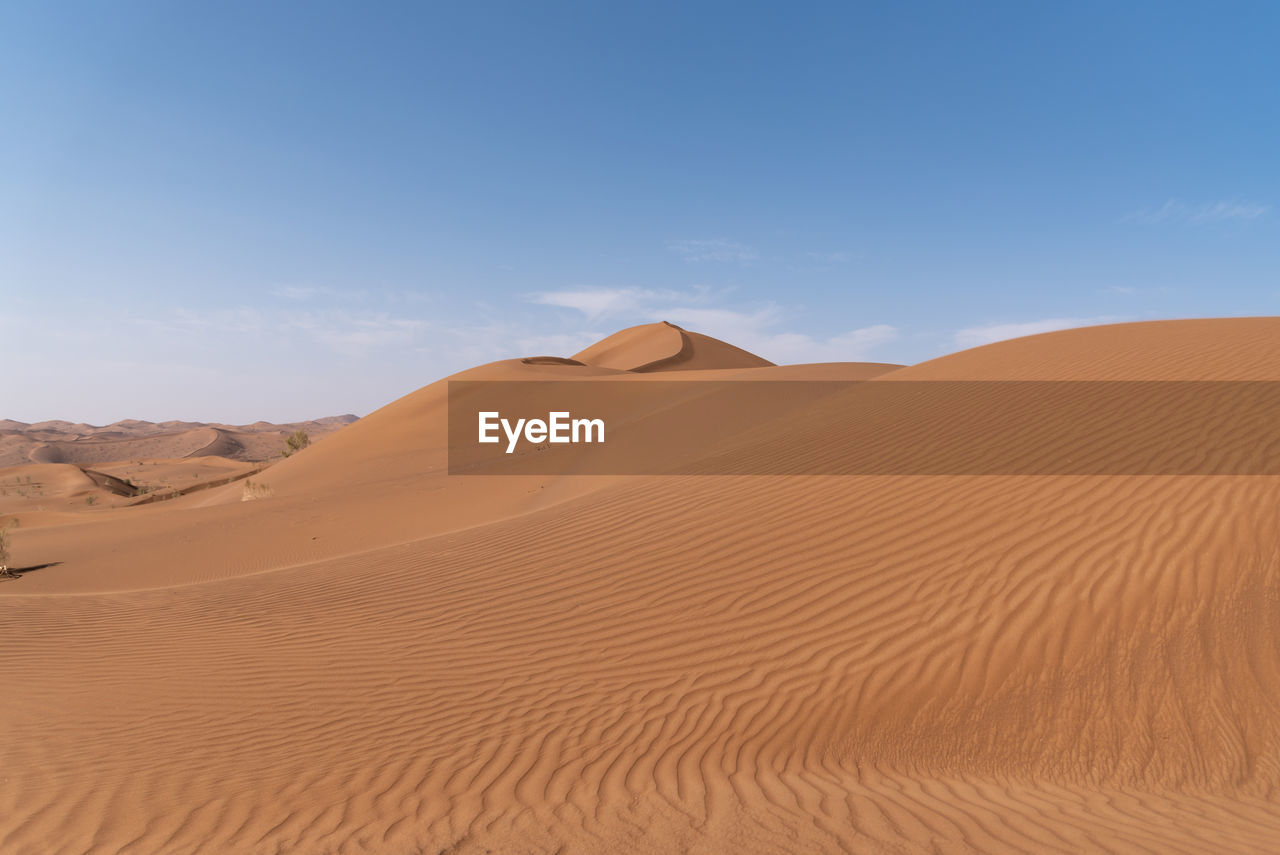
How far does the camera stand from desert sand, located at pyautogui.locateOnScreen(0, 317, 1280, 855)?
147 inches

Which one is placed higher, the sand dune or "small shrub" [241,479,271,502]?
the sand dune

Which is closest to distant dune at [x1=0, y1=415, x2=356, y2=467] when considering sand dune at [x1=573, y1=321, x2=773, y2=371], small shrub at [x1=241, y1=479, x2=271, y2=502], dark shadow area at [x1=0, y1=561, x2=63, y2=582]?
sand dune at [x1=573, y1=321, x2=773, y2=371]

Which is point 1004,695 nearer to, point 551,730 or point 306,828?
point 551,730

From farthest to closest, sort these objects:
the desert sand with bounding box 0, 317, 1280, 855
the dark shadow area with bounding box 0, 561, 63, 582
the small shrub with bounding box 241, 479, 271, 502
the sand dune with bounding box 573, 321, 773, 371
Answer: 1. the sand dune with bounding box 573, 321, 773, 371
2. the small shrub with bounding box 241, 479, 271, 502
3. the dark shadow area with bounding box 0, 561, 63, 582
4. the desert sand with bounding box 0, 317, 1280, 855

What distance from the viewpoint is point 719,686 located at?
5258mm

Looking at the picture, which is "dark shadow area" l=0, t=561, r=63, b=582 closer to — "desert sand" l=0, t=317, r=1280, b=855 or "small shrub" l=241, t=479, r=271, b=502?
"desert sand" l=0, t=317, r=1280, b=855

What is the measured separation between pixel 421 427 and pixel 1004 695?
26.9 m

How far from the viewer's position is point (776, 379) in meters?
25.2
